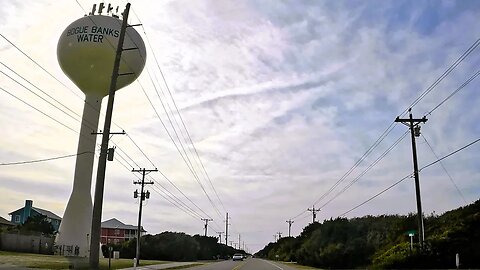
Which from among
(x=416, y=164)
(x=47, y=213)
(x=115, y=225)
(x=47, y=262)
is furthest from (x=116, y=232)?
(x=416, y=164)

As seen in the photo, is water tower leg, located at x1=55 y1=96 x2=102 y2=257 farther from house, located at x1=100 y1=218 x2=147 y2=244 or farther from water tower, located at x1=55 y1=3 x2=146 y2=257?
house, located at x1=100 y1=218 x2=147 y2=244

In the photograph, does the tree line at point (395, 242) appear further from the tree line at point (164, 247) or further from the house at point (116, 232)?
the house at point (116, 232)

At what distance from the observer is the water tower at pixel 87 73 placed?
1974 inches

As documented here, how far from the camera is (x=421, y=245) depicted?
37.2 m

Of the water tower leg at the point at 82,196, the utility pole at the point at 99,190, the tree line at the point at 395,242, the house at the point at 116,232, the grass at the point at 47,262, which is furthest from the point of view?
the house at the point at 116,232

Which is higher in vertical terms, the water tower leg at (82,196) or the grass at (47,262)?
the water tower leg at (82,196)

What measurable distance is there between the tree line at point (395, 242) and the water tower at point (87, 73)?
2560 centimetres

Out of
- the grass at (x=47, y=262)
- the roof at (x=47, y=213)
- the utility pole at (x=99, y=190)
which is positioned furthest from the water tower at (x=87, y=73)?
the roof at (x=47, y=213)

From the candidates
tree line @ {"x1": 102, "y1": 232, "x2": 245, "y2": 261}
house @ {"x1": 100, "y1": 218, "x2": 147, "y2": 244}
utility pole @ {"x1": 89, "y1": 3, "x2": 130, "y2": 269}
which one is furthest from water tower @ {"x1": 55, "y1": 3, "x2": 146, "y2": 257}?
house @ {"x1": 100, "y1": 218, "x2": 147, "y2": 244}

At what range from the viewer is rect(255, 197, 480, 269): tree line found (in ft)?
122

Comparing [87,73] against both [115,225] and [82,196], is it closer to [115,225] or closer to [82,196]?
[82,196]

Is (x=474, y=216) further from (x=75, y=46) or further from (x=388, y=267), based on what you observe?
(x=75, y=46)

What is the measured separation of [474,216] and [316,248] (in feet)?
74.0

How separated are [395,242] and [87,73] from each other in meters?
33.1
